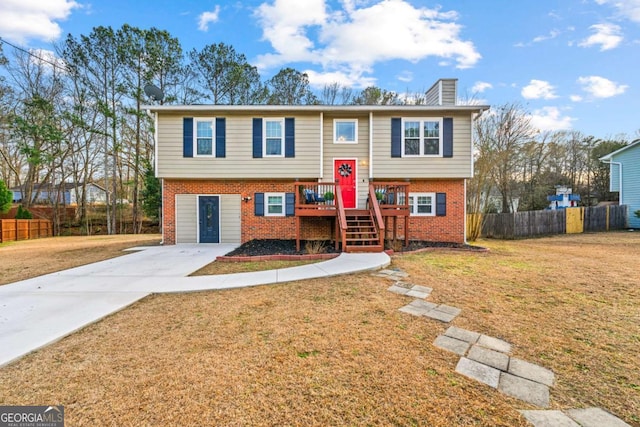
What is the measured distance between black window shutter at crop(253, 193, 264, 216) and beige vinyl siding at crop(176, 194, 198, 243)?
7.44 ft

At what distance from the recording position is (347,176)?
1081 cm

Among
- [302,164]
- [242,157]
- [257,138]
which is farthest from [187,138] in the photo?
[302,164]

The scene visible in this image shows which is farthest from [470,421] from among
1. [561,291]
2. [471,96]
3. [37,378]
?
[471,96]

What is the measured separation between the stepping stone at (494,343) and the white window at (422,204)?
26.8 feet

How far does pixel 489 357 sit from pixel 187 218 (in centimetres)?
1060

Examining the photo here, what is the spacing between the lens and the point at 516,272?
6.11 meters

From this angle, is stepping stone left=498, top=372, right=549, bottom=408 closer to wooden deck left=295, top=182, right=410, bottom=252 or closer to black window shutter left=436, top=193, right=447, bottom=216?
wooden deck left=295, top=182, right=410, bottom=252

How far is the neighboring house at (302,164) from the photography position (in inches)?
406

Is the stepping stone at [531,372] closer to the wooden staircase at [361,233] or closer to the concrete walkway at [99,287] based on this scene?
the concrete walkway at [99,287]

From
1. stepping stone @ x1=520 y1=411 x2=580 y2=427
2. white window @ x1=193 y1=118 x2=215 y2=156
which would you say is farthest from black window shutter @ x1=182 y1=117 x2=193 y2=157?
stepping stone @ x1=520 y1=411 x2=580 y2=427

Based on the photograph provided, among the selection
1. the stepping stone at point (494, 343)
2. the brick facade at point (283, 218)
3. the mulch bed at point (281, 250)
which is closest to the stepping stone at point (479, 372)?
the stepping stone at point (494, 343)

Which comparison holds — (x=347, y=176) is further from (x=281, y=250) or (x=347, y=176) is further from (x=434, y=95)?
(x=434, y=95)

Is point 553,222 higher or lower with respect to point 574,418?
higher

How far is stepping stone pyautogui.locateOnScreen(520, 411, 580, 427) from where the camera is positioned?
1.85m
